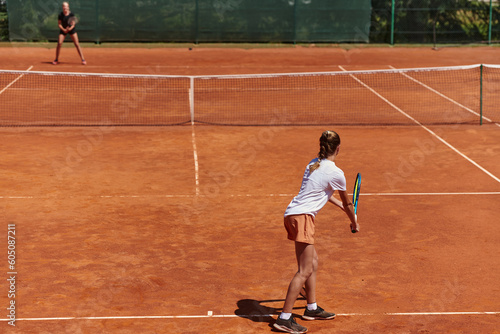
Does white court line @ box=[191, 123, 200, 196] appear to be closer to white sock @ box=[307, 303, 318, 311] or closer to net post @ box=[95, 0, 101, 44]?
white sock @ box=[307, 303, 318, 311]

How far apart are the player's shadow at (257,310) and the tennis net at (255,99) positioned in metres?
10.4

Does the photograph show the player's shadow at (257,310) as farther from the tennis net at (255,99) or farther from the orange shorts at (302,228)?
the tennis net at (255,99)

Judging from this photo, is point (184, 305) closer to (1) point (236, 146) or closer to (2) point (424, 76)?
(1) point (236, 146)

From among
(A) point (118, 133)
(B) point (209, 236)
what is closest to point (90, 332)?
(B) point (209, 236)

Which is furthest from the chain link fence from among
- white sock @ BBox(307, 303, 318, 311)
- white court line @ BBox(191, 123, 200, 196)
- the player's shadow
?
white sock @ BBox(307, 303, 318, 311)

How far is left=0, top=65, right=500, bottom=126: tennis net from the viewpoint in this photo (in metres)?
18.6

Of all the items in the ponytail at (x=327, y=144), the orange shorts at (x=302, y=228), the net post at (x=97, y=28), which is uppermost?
the net post at (x=97, y=28)

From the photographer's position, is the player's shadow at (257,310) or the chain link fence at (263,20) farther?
the chain link fence at (263,20)

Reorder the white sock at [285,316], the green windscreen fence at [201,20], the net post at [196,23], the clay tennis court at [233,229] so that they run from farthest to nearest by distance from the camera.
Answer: the net post at [196,23] → the green windscreen fence at [201,20] → the clay tennis court at [233,229] → the white sock at [285,316]

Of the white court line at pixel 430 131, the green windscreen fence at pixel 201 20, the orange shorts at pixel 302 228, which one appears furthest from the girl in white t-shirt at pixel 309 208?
the green windscreen fence at pixel 201 20

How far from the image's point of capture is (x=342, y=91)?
2286cm

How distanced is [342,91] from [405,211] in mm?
11893

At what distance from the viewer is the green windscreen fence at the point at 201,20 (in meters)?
31.8

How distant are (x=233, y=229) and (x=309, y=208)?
3454 millimetres
